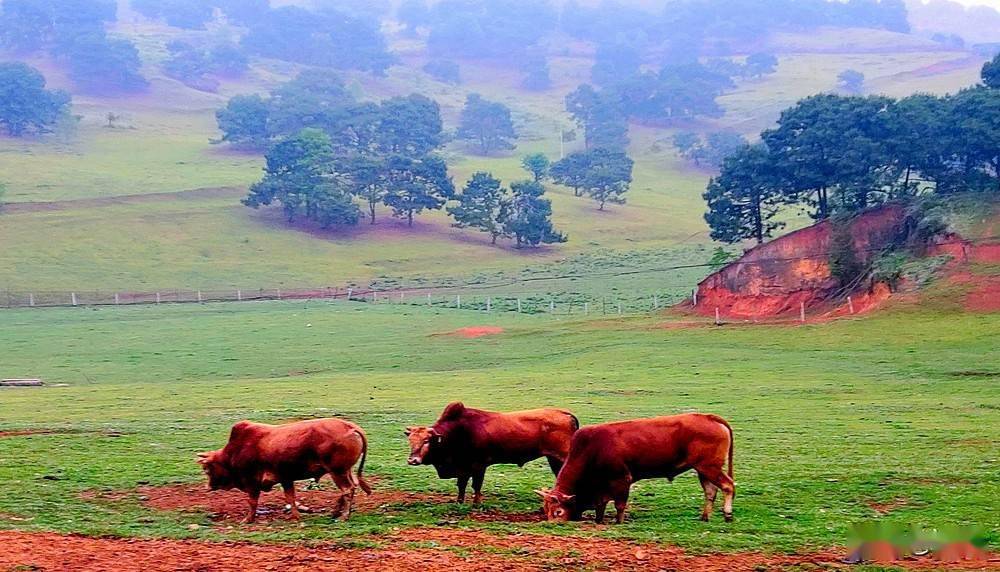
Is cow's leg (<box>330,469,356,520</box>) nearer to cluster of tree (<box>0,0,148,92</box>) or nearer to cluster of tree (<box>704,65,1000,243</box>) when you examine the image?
cluster of tree (<box>704,65,1000,243</box>)

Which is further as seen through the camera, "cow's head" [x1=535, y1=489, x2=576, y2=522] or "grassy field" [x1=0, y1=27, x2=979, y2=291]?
"grassy field" [x1=0, y1=27, x2=979, y2=291]

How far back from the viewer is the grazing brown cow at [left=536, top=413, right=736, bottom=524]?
15922 millimetres

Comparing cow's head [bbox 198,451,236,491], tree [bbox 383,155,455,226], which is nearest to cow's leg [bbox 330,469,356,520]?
cow's head [bbox 198,451,236,491]

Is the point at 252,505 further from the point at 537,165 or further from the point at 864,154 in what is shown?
the point at 537,165

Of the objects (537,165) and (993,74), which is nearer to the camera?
(993,74)

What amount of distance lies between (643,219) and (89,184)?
55.2m

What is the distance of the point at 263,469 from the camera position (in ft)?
55.5

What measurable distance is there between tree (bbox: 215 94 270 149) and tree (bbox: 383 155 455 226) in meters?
35.1

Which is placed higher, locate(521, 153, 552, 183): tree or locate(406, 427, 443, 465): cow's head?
locate(521, 153, 552, 183): tree

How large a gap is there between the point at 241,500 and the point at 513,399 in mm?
15494

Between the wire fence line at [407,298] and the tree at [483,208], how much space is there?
22.5 m

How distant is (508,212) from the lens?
105812mm

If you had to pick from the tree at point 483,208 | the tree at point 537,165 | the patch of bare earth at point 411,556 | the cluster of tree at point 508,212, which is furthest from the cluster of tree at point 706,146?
the patch of bare earth at point 411,556

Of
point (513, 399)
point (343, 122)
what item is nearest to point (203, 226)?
point (343, 122)
